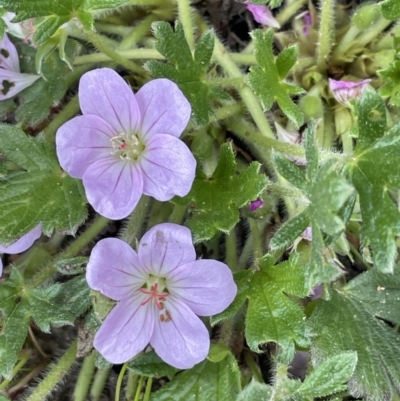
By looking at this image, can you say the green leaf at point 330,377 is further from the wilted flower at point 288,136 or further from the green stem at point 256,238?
the wilted flower at point 288,136

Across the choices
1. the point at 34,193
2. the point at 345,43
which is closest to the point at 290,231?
the point at 34,193

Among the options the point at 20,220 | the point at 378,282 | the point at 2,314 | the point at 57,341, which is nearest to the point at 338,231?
the point at 378,282

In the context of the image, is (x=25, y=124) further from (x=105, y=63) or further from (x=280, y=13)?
(x=280, y=13)

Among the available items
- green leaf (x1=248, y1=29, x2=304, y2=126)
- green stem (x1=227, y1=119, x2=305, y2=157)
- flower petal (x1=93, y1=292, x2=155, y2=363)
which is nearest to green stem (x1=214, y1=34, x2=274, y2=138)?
green stem (x1=227, y1=119, x2=305, y2=157)

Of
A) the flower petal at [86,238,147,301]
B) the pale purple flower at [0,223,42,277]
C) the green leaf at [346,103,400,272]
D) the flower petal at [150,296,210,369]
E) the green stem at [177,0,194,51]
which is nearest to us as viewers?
the green leaf at [346,103,400,272]

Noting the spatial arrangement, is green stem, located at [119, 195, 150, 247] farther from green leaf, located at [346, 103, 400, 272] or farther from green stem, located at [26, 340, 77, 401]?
green leaf, located at [346, 103, 400, 272]

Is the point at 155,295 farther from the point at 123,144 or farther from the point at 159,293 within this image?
the point at 123,144
